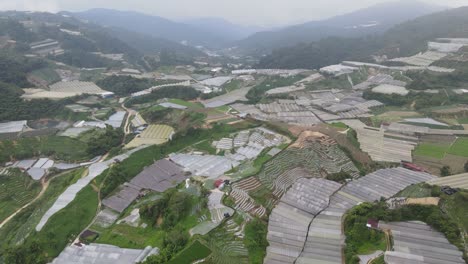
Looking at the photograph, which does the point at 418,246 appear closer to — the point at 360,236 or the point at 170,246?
the point at 360,236

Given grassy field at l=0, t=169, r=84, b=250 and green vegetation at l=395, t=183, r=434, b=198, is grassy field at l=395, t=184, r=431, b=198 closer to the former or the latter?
green vegetation at l=395, t=183, r=434, b=198

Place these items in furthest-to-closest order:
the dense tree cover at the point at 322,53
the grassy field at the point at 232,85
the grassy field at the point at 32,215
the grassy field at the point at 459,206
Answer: the dense tree cover at the point at 322,53
the grassy field at the point at 232,85
the grassy field at the point at 32,215
the grassy field at the point at 459,206

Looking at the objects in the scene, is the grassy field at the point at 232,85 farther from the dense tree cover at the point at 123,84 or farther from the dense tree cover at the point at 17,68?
the dense tree cover at the point at 17,68

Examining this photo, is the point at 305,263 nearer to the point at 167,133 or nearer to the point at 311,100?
the point at 167,133

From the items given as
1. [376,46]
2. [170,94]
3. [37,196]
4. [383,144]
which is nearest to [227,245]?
[37,196]

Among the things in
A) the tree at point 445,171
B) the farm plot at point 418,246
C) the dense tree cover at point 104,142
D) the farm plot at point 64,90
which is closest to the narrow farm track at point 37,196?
the dense tree cover at point 104,142

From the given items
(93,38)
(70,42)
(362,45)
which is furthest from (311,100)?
(93,38)
